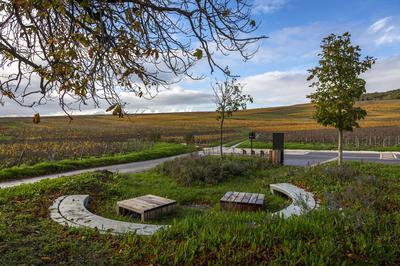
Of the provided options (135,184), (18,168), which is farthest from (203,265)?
(18,168)

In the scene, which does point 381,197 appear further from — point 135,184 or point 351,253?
point 135,184

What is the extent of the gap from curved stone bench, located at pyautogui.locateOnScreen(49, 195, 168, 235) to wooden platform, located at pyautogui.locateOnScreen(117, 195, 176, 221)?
2.79ft

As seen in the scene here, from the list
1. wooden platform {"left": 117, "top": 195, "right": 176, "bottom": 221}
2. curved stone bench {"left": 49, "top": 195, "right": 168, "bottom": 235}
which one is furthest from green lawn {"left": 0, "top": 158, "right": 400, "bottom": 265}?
wooden platform {"left": 117, "top": 195, "right": 176, "bottom": 221}

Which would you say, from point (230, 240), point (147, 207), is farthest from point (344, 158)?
point (230, 240)

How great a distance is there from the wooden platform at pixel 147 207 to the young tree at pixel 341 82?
8092 millimetres

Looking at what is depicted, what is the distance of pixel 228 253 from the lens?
3.85 meters

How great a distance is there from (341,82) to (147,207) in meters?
9.46

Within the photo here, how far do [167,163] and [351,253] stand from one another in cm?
1058

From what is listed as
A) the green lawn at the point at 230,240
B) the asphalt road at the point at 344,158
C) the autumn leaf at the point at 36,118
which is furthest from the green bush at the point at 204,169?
the autumn leaf at the point at 36,118

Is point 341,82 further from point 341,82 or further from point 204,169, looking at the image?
point 204,169

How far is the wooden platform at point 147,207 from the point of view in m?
6.99

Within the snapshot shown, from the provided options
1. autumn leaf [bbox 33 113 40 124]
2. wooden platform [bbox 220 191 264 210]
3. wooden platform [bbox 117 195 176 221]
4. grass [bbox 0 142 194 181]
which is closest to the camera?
autumn leaf [bbox 33 113 40 124]

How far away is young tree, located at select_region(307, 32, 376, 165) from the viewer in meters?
12.3

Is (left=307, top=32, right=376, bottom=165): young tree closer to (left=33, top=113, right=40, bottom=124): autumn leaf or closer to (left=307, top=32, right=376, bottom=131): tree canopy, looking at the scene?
(left=307, top=32, right=376, bottom=131): tree canopy
